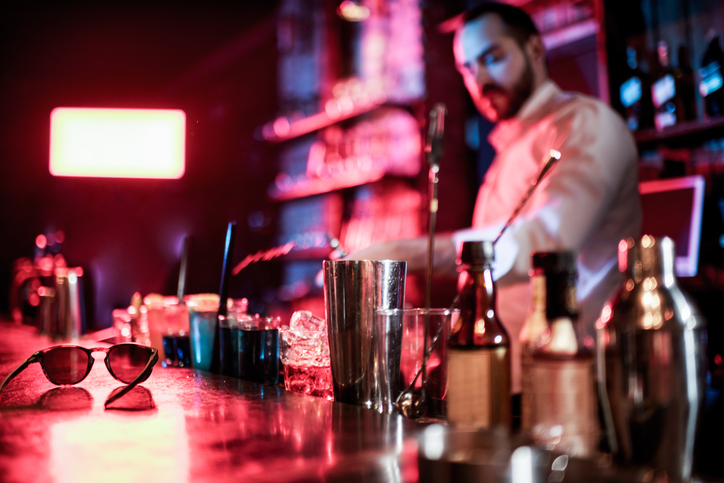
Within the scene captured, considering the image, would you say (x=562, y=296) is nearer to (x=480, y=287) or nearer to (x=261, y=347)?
(x=480, y=287)

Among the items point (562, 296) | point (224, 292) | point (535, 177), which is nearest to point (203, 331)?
point (224, 292)

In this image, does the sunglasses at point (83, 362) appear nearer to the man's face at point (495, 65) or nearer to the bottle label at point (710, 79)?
the man's face at point (495, 65)

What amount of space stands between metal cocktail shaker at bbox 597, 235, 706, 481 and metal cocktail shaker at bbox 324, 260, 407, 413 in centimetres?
36

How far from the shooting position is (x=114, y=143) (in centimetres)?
374

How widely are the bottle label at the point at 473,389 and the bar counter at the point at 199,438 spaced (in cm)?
6

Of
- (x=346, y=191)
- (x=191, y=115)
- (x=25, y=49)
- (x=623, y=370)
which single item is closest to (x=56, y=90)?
(x=25, y=49)

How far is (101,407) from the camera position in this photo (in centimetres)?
82

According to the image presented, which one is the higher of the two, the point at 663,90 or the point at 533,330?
the point at 663,90

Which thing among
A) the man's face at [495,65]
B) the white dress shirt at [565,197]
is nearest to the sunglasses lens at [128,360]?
the white dress shirt at [565,197]

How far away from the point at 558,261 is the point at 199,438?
15.8 inches

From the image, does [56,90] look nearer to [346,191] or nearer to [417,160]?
[346,191]

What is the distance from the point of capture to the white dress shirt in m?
1.85

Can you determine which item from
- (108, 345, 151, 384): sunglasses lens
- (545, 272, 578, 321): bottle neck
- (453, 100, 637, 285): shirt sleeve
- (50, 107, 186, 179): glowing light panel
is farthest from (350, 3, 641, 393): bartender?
(50, 107, 186, 179): glowing light panel

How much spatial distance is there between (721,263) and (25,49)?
4.21 meters
